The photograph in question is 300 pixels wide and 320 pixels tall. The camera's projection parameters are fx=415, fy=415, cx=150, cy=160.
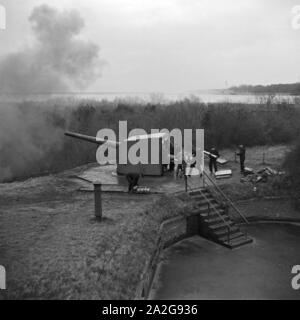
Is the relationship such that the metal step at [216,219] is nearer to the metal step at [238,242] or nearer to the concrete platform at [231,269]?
the concrete platform at [231,269]

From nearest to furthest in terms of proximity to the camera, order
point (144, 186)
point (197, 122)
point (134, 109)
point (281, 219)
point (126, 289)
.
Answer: point (126, 289) < point (281, 219) < point (144, 186) < point (197, 122) < point (134, 109)

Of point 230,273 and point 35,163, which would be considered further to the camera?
point 35,163

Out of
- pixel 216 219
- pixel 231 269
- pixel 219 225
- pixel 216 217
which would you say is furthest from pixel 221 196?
pixel 231 269

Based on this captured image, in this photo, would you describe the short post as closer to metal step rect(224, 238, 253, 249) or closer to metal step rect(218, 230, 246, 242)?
metal step rect(218, 230, 246, 242)

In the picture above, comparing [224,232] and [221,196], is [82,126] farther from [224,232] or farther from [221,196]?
[224,232]

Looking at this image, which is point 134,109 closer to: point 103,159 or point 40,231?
point 103,159

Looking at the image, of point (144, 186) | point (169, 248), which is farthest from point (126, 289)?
point (144, 186)

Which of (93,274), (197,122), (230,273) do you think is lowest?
(230,273)

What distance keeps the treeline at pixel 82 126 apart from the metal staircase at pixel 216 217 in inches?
476

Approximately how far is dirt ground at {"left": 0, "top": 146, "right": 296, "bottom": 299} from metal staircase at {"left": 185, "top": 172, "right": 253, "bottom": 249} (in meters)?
0.86

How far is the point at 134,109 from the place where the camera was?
4356cm

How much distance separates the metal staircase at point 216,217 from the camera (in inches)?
513

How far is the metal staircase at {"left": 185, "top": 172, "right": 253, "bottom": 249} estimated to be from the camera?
13023 millimetres

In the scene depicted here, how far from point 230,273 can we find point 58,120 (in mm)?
25221
